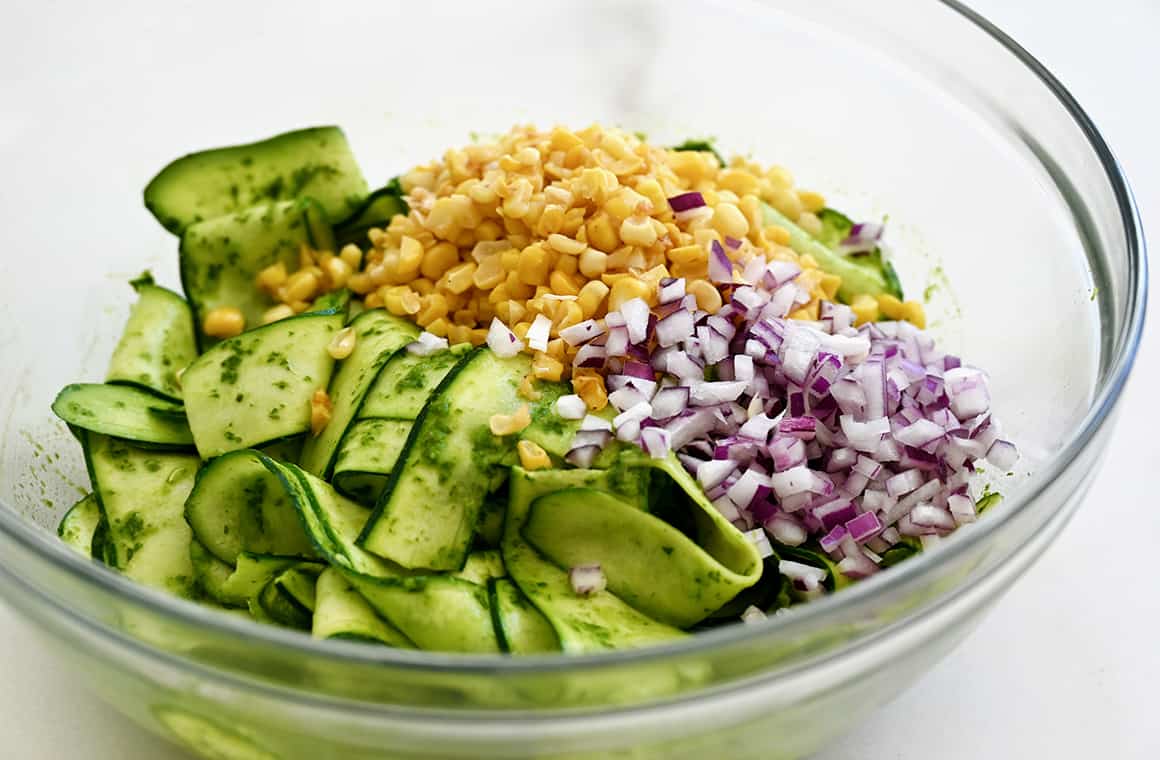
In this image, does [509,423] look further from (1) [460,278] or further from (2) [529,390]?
(1) [460,278]

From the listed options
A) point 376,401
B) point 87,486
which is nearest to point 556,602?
point 376,401

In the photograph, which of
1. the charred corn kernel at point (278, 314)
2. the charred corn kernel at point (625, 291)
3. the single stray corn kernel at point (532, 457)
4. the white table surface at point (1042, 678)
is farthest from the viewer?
the charred corn kernel at point (278, 314)

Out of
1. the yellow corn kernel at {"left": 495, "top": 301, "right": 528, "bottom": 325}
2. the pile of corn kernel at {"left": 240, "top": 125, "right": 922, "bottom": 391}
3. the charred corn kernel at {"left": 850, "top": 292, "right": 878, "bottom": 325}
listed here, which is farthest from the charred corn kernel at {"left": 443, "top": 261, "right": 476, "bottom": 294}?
the charred corn kernel at {"left": 850, "top": 292, "right": 878, "bottom": 325}

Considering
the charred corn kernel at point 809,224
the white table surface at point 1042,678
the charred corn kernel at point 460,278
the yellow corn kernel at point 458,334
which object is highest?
the charred corn kernel at point 809,224

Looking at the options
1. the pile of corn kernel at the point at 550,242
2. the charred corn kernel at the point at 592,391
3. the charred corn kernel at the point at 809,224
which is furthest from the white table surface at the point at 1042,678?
the charred corn kernel at the point at 809,224

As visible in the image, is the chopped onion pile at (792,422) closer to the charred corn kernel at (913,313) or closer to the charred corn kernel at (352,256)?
the charred corn kernel at (913,313)
